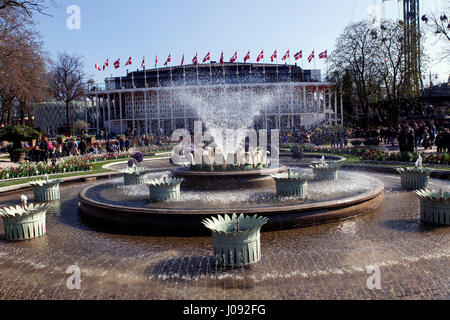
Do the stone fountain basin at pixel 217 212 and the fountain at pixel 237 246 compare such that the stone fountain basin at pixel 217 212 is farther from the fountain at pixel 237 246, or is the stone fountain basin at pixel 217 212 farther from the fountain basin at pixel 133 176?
the fountain basin at pixel 133 176

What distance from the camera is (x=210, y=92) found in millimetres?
55281

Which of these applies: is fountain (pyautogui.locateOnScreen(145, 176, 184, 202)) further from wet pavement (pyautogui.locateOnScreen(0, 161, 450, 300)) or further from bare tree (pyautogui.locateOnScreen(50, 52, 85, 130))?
bare tree (pyautogui.locateOnScreen(50, 52, 85, 130))

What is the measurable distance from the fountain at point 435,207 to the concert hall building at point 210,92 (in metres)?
45.7

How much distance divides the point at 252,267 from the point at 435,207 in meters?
4.57

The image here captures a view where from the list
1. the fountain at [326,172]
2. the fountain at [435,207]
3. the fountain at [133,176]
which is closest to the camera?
the fountain at [435,207]

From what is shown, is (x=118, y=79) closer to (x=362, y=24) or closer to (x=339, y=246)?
(x=362, y=24)

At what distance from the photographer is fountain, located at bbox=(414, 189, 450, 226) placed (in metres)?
8.30

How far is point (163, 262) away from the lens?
22.2 feet

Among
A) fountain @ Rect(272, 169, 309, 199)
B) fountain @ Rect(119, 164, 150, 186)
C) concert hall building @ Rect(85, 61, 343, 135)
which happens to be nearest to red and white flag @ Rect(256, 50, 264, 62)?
concert hall building @ Rect(85, 61, 343, 135)

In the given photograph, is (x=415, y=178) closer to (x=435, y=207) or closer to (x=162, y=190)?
(x=435, y=207)

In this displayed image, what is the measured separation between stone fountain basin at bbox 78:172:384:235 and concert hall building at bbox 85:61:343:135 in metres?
44.3

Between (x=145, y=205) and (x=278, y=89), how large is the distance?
4889 cm

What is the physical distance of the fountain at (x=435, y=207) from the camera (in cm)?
830

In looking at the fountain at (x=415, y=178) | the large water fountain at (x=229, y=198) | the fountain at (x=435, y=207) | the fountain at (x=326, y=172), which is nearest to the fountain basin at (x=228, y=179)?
the large water fountain at (x=229, y=198)
